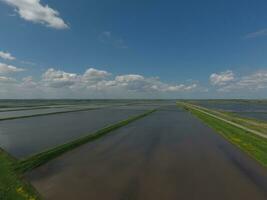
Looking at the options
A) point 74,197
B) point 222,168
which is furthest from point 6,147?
point 222,168

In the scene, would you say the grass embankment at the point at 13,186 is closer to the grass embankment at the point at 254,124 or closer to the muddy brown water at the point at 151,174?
the muddy brown water at the point at 151,174

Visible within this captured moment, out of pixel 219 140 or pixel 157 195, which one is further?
pixel 219 140

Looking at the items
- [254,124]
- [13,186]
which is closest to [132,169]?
[13,186]

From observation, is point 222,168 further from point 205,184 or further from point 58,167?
point 58,167

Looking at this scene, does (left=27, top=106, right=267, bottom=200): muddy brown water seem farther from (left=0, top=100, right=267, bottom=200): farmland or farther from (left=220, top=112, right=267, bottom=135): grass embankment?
(left=220, top=112, right=267, bottom=135): grass embankment

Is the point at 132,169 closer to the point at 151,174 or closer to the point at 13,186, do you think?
the point at 151,174

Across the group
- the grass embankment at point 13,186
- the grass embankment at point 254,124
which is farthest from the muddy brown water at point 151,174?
the grass embankment at point 254,124
